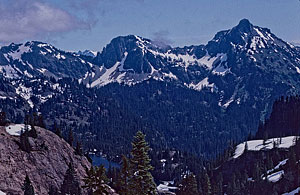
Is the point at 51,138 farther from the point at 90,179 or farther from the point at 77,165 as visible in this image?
the point at 90,179

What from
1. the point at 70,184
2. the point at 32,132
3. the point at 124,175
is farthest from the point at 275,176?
the point at 124,175

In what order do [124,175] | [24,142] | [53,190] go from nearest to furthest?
1. [124,175]
2. [53,190]
3. [24,142]

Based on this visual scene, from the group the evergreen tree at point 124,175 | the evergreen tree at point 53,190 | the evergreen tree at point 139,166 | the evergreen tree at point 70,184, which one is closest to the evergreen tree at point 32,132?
the evergreen tree at point 70,184

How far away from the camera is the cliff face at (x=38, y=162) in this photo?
109m

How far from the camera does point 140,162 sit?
41531 mm

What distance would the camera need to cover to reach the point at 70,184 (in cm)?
12344

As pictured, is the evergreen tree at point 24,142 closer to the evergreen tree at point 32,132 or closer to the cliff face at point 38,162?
the cliff face at point 38,162

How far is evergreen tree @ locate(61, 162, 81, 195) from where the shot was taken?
120 metres

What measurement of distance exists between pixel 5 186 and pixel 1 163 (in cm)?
907

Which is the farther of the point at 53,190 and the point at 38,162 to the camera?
the point at 38,162

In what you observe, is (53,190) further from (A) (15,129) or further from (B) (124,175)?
(B) (124,175)

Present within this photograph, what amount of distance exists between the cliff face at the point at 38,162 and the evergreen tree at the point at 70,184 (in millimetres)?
3209

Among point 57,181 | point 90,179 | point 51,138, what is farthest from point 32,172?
point 90,179

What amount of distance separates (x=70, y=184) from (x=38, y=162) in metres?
12.8
